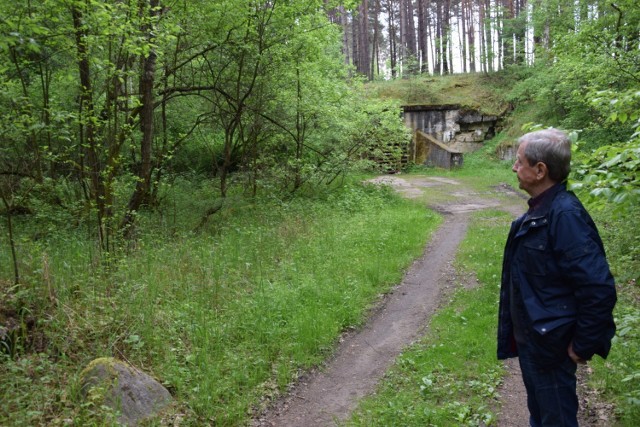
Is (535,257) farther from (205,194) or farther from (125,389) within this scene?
(205,194)

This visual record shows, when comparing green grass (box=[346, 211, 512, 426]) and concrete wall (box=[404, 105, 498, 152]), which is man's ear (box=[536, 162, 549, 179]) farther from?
concrete wall (box=[404, 105, 498, 152])

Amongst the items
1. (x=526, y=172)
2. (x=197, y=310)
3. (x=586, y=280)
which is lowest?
(x=197, y=310)

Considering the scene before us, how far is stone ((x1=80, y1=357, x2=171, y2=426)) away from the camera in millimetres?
4047

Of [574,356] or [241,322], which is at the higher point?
[574,356]

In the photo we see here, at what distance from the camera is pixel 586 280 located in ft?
7.83

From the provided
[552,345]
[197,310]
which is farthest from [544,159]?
[197,310]

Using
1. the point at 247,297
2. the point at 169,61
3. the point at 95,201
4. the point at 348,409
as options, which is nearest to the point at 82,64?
the point at 95,201

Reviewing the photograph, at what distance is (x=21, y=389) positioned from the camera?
4.22 metres

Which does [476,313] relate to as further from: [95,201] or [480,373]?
[95,201]

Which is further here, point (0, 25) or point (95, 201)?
point (95, 201)

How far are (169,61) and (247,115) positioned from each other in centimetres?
243

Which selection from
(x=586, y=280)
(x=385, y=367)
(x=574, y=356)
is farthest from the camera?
(x=385, y=367)

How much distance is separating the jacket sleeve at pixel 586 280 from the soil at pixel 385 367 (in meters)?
1.93

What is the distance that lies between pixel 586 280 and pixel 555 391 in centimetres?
68
